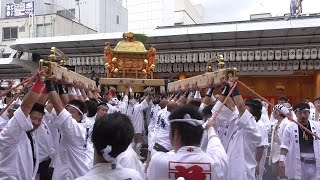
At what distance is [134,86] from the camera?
32.6 feet

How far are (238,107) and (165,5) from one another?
116ft

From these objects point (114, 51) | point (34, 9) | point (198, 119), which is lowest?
point (198, 119)

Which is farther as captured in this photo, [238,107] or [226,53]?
[226,53]

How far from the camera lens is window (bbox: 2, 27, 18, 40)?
27.6 m

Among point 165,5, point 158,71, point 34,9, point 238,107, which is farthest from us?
point 165,5

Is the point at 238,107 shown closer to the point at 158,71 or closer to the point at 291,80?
the point at 158,71

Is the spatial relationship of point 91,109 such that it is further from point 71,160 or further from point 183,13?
point 183,13

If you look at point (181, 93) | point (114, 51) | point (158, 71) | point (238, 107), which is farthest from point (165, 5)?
point (238, 107)

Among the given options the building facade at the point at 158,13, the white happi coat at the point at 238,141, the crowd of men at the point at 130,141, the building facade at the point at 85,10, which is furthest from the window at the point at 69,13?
the white happi coat at the point at 238,141

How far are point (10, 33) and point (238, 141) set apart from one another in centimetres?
Answer: 2601

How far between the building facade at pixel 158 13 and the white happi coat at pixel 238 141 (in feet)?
104

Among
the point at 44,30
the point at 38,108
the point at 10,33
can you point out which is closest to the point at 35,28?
the point at 44,30

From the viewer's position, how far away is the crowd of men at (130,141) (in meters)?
2.23

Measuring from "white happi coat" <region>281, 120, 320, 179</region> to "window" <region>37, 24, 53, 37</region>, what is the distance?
2274 cm
